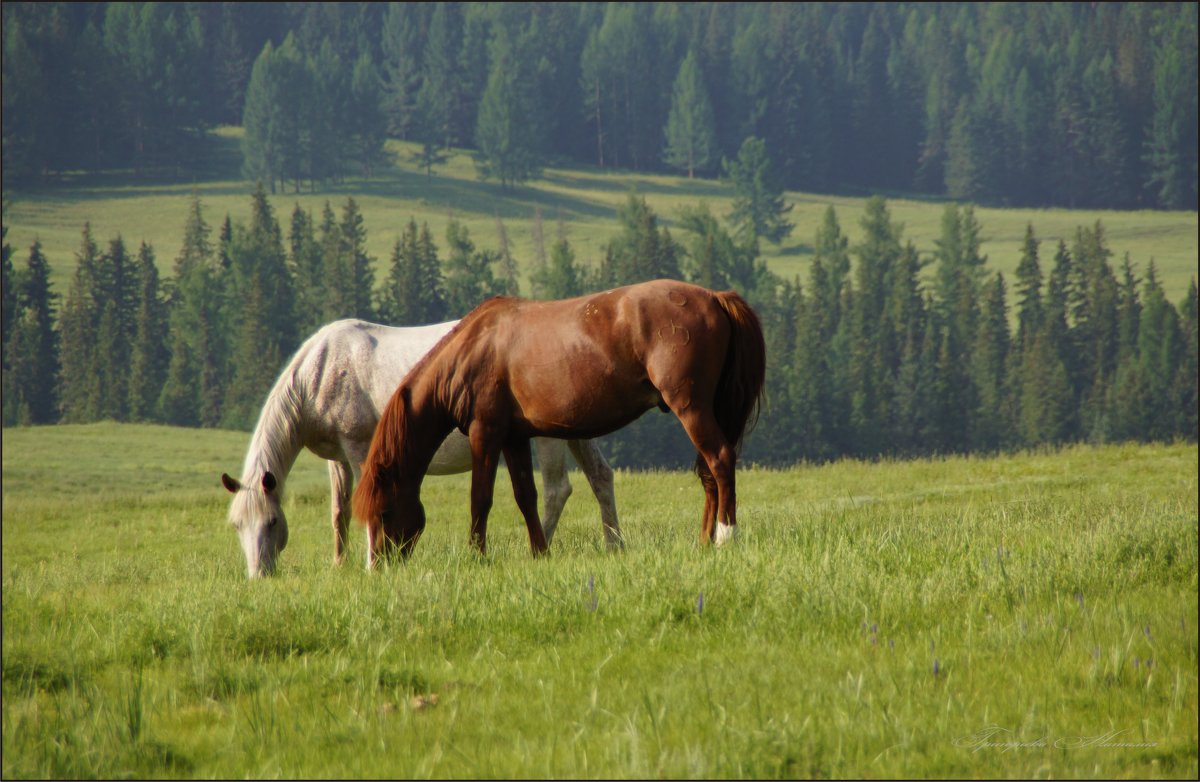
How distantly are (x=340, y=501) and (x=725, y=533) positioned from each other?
4135 millimetres

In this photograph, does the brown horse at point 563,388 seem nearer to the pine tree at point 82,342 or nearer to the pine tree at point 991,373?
the pine tree at point 82,342

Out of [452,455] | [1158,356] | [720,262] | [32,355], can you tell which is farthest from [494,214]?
[452,455]

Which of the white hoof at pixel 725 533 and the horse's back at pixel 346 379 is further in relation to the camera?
the horse's back at pixel 346 379

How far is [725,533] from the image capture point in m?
8.38

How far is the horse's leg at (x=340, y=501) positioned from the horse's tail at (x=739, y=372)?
364 centimetres

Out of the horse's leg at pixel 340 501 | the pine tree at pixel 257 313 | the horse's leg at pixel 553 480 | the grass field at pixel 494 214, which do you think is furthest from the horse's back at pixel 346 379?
the grass field at pixel 494 214

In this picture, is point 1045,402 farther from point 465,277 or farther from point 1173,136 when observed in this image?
point 1173,136

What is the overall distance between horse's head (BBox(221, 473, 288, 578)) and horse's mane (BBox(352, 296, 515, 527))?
102 centimetres

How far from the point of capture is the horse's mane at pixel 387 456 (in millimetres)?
9031

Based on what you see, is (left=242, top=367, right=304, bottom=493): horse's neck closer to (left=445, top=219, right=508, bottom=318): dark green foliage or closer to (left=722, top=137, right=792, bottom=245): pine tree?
(left=445, top=219, right=508, bottom=318): dark green foliage

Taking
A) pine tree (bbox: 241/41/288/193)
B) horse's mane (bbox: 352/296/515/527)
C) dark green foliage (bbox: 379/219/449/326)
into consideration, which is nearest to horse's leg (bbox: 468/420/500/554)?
horse's mane (bbox: 352/296/515/527)

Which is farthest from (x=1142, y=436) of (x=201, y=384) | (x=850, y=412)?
(x=201, y=384)

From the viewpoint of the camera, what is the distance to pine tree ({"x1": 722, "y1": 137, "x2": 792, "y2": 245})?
5906 inches

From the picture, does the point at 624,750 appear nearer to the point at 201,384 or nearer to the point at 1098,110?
the point at 201,384
